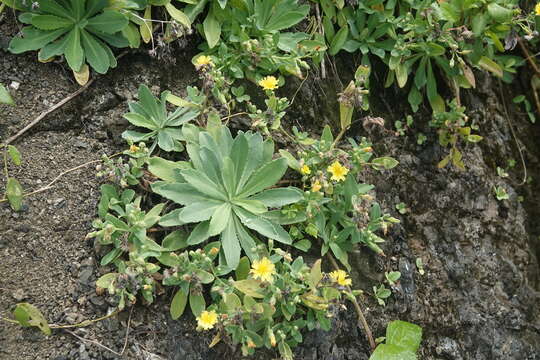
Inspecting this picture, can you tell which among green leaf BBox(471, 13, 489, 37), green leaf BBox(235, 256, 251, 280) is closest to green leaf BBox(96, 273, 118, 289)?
green leaf BBox(235, 256, 251, 280)

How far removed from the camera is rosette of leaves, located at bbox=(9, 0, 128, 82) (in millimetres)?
2797

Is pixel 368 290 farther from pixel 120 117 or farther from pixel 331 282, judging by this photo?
pixel 120 117

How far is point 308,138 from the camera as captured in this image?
311cm

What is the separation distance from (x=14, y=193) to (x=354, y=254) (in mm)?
1758

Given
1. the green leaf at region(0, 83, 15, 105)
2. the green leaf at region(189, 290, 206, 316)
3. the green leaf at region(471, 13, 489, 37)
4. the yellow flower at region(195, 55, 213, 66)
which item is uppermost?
the green leaf at region(471, 13, 489, 37)

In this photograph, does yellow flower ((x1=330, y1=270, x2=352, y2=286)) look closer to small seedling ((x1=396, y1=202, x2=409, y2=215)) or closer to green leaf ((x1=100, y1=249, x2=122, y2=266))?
small seedling ((x1=396, y1=202, x2=409, y2=215))

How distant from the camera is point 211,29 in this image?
3.03 m

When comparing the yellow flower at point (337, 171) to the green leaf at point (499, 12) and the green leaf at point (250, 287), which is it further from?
the green leaf at point (499, 12)

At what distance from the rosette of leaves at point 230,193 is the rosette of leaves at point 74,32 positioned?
702 mm

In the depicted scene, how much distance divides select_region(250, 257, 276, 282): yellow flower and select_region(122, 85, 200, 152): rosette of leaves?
754 millimetres

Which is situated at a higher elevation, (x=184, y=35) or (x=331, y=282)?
(x=184, y=35)

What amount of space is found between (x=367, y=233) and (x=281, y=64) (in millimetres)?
1052

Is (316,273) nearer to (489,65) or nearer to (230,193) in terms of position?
(230,193)

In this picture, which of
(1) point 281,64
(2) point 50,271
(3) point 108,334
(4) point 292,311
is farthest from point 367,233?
(2) point 50,271
